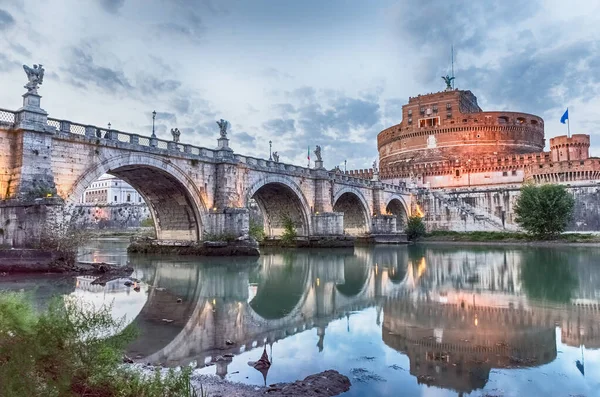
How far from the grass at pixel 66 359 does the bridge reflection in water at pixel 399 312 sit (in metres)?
2.73

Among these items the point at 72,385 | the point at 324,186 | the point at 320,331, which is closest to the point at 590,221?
the point at 324,186

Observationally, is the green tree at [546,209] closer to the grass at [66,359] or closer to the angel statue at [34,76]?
the angel statue at [34,76]

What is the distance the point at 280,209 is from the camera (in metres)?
39.6

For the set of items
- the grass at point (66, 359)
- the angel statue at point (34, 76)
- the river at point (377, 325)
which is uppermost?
the angel statue at point (34, 76)

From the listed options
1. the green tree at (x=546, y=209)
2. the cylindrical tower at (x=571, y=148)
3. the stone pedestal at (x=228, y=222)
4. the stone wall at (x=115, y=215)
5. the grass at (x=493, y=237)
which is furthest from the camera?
the stone wall at (x=115, y=215)

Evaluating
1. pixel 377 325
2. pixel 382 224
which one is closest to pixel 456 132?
pixel 382 224

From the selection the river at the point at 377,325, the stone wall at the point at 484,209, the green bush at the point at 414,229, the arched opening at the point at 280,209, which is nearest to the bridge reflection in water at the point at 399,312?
the river at the point at 377,325

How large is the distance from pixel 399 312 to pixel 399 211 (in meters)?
46.3

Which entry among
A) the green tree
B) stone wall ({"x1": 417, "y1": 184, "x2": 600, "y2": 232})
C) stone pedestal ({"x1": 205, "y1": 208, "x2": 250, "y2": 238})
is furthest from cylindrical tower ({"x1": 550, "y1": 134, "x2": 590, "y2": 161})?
stone pedestal ({"x1": 205, "y1": 208, "x2": 250, "y2": 238})

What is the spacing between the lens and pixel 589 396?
6359 millimetres

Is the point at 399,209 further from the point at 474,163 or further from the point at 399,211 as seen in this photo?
the point at 474,163

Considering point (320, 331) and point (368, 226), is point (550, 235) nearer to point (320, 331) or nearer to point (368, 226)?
point (368, 226)

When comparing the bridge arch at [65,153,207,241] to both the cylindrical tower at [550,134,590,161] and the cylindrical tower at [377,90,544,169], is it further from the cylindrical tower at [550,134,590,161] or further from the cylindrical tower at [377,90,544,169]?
the cylindrical tower at [377,90,544,169]

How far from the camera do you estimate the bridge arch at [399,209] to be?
180 feet
